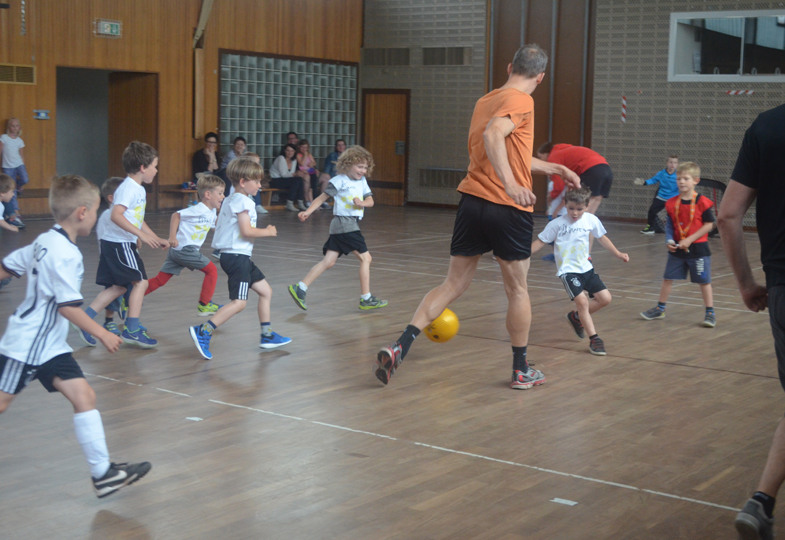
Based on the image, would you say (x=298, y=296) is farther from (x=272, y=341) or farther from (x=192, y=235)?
(x=272, y=341)

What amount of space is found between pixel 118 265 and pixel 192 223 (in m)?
1.05

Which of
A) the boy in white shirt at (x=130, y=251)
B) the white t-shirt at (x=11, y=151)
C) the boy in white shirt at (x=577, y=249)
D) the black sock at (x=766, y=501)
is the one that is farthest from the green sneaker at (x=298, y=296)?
the white t-shirt at (x=11, y=151)

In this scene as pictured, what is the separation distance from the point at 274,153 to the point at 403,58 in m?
4.00

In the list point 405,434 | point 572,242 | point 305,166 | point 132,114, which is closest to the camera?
point 405,434

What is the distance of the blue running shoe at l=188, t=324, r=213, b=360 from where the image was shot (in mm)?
6266

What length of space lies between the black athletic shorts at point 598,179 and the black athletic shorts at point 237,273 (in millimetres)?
5927

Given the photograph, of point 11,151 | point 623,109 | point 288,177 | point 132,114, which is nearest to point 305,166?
point 288,177

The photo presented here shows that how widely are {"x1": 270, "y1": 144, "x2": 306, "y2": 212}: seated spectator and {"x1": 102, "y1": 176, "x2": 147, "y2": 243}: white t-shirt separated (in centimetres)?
1384

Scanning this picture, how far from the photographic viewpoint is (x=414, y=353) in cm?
670

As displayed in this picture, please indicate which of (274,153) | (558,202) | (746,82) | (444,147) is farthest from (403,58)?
(558,202)

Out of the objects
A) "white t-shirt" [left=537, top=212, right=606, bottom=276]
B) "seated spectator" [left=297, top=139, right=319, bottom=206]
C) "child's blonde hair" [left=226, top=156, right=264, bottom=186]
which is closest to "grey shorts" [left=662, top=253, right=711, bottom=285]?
"white t-shirt" [left=537, top=212, right=606, bottom=276]

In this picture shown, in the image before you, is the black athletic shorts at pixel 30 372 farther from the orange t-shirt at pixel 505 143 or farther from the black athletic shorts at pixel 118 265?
the black athletic shorts at pixel 118 265

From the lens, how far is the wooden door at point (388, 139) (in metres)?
22.9

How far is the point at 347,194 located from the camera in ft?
28.0
